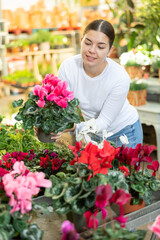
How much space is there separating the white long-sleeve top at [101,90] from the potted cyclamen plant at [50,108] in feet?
1.31

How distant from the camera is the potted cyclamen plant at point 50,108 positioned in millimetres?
1592

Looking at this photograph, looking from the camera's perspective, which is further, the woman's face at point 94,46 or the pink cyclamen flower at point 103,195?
the woman's face at point 94,46

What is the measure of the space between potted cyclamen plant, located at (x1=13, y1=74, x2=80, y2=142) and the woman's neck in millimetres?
451

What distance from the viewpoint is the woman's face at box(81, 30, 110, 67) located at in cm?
192

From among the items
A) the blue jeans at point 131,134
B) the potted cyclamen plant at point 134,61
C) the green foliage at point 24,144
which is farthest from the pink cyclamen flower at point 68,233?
the potted cyclamen plant at point 134,61

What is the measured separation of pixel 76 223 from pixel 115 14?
3464 mm

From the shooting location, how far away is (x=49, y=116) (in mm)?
1638

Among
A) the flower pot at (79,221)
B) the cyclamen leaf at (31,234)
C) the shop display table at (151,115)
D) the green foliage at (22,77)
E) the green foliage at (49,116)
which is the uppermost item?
the green foliage at (49,116)

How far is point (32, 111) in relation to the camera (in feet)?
5.44

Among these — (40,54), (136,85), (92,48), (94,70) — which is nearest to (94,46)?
(92,48)

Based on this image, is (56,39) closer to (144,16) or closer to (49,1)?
(144,16)

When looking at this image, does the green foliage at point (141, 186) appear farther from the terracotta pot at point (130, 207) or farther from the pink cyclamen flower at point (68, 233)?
the pink cyclamen flower at point (68, 233)

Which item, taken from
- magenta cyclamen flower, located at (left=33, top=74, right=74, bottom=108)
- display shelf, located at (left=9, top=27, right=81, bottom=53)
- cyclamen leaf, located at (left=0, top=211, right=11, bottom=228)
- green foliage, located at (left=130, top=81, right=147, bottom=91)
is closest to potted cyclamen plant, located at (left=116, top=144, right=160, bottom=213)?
magenta cyclamen flower, located at (left=33, top=74, right=74, bottom=108)

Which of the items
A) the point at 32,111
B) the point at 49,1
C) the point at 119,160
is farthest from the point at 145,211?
the point at 49,1
